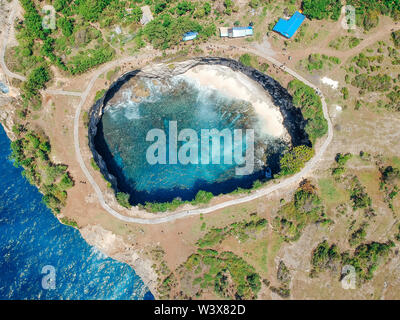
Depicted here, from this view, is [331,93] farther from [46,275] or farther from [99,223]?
[46,275]

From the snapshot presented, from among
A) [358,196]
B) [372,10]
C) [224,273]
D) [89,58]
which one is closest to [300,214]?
[358,196]

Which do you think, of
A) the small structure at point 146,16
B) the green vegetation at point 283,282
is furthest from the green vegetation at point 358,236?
the small structure at point 146,16

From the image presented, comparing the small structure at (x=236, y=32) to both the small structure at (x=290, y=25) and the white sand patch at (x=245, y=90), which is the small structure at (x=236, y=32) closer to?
the small structure at (x=290, y=25)

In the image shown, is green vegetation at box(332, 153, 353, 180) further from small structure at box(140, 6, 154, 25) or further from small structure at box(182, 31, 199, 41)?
small structure at box(140, 6, 154, 25)

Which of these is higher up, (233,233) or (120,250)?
(233,233)

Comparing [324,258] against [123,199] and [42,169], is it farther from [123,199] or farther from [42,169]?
[42,169]

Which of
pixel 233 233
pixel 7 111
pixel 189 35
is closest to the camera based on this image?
pixel 233 233

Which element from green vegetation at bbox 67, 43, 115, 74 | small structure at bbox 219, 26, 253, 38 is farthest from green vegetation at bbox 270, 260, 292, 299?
green vegetation at bbox 67, 43, 115, 74
